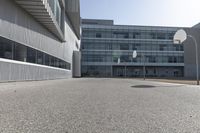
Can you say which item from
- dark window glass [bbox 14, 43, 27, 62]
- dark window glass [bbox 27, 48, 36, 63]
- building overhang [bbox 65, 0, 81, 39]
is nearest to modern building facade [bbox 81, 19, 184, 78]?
building overhang [bbox 65, 0, 81, 39]

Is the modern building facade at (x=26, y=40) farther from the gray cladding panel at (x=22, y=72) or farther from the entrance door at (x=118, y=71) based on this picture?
the entrance door at (x=118, y=71)

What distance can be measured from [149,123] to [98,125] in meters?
1.10

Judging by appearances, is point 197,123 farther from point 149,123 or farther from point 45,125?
point 45,125

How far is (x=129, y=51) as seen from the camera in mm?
78500

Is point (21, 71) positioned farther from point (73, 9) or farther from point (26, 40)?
point (73, 9)

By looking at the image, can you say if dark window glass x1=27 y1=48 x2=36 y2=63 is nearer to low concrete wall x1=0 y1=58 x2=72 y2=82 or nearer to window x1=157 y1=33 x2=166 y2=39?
low concrete wall x1=0 y1=58 x2=72 y2=82

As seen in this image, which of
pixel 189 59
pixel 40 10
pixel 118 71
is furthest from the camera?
pixel 189 59

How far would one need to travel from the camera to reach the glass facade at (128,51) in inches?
3024

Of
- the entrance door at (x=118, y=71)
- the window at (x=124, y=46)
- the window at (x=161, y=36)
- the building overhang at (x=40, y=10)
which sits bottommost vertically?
the entrance door at (x=118, y=71)

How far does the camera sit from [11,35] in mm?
16797

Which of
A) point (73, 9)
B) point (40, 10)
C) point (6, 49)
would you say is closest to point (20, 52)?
point (6, 49)

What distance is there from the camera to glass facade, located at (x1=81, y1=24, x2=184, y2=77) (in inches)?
3024

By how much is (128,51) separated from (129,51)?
349 millimetres

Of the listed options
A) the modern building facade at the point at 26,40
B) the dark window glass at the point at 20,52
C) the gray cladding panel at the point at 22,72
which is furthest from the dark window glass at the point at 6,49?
the dark window glass at the point at 20,52
